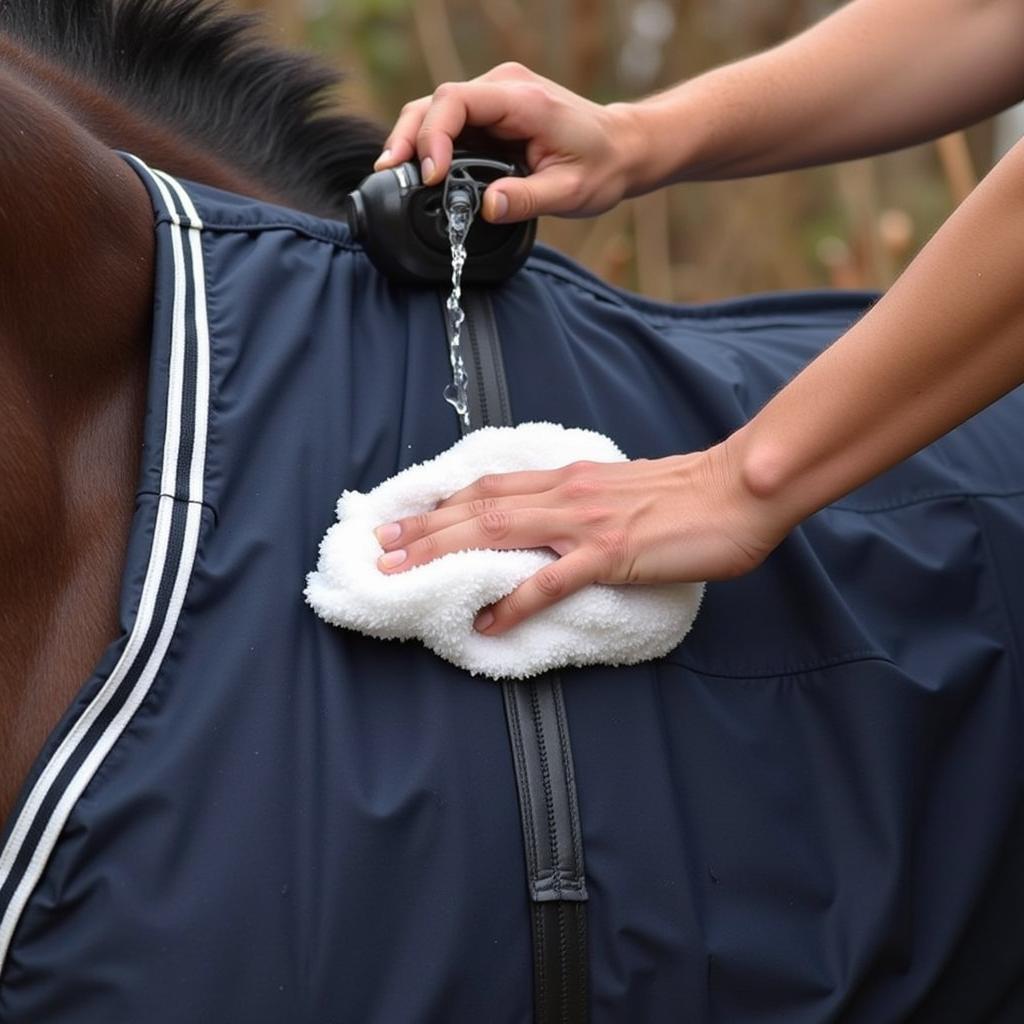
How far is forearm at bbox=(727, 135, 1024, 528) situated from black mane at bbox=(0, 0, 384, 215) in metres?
0.51

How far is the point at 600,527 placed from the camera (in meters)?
0.93

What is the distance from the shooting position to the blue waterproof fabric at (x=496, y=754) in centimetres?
81

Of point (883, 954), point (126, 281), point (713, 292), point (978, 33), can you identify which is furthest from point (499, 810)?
point (713, 292)

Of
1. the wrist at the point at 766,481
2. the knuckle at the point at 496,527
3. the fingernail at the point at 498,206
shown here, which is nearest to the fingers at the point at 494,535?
the knuckle at the point at 496,527

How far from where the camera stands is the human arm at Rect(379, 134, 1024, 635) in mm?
876

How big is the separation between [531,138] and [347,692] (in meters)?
0.53

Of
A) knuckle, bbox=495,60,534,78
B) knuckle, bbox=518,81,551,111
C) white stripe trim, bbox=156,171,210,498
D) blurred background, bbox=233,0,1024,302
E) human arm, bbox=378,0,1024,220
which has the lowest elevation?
white stripe trim, bbox=156,171,210,498

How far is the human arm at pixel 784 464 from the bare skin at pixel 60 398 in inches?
7.3

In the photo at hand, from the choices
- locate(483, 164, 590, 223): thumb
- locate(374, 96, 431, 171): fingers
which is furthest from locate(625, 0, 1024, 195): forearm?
locate(374, 96, 431, 171): fingers

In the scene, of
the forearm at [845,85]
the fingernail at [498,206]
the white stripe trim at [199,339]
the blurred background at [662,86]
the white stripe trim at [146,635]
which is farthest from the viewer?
the blurred background at [662,86]

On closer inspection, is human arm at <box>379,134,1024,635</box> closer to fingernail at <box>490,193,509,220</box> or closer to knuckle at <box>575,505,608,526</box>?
knuckle at <box>575,505,608,526</box>

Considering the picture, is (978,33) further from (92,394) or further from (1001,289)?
(92,394)

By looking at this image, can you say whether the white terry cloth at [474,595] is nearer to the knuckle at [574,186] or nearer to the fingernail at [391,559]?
the fingernail at [391,559]

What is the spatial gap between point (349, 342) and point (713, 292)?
7.30 ft
